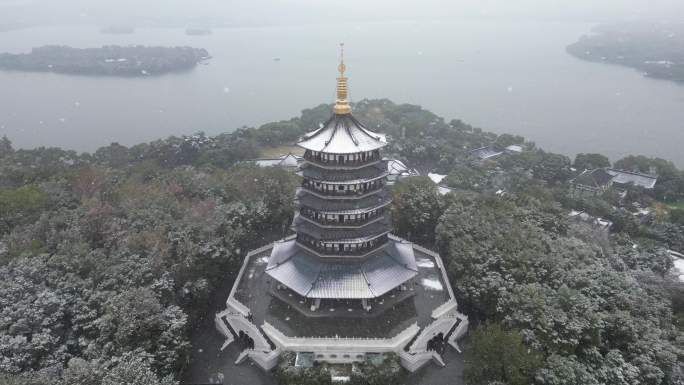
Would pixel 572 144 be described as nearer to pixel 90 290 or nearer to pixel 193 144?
pixel 193 144

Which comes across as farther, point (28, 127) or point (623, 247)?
point (28, 127)

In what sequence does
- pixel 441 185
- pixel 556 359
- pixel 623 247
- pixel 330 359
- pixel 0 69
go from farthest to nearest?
pixel 0 69 < pixel 441 185 < pixel 623 247 < pixel 330 359 < pixel 556 359

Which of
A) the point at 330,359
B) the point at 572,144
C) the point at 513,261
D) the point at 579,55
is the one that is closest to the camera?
the point at 330,359

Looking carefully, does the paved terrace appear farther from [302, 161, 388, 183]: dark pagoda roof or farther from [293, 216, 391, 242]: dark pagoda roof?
[302, 161, 388, 183]: dark pagoda roof

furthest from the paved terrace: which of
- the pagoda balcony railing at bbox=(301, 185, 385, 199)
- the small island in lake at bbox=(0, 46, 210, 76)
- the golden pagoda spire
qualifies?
the small island in lake at bbox=(0, 46, 210, 76)

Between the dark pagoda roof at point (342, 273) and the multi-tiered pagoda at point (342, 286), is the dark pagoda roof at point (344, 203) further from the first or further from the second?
the dark pagoda roof at point (342, 273)

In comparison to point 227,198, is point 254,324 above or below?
below

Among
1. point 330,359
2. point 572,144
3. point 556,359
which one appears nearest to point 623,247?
point 556,359

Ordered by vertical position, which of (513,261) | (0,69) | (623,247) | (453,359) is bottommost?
(453,359)
